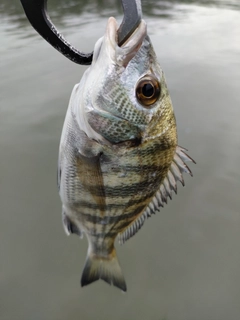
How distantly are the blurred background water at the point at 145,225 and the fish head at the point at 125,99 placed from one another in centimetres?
151

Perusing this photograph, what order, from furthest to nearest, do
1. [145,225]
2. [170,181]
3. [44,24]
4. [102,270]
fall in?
[145,225], [102,270], [170,181], [44,24]

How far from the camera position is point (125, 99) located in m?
0.99

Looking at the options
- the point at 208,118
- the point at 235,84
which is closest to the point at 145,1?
the point at 235,84

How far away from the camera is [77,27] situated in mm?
6855

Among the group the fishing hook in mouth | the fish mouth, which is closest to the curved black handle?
the fishing hook in mouth

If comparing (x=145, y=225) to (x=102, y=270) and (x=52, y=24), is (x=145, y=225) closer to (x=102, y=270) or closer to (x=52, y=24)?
(x=102, y=270)

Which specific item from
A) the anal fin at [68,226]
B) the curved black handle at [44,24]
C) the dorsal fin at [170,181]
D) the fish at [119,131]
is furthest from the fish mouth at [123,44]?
the anal fin at [68,226]

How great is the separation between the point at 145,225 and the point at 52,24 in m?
1.90

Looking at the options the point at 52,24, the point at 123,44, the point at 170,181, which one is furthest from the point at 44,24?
the point at 170,181

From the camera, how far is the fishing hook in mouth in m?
0.81

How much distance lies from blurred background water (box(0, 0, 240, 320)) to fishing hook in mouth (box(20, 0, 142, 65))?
171cm

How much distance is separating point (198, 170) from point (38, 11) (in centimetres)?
241

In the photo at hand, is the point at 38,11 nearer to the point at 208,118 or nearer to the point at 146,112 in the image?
the point at 146,112

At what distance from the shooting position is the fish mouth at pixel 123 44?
0.88 m
